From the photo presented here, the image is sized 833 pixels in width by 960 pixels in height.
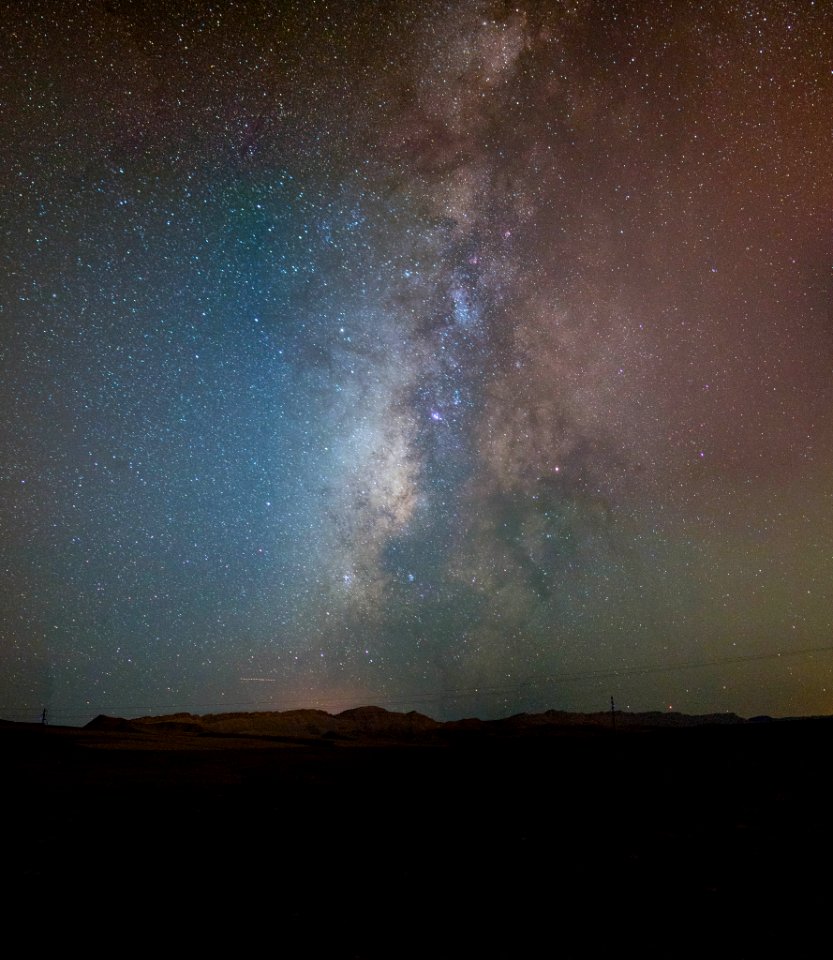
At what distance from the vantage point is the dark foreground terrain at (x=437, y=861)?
595cm

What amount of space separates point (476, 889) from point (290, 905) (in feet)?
7.11

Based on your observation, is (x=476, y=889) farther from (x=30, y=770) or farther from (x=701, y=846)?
(x=30, y=770)

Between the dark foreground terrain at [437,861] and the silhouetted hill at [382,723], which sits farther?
the silhouetted hill at [382,723]

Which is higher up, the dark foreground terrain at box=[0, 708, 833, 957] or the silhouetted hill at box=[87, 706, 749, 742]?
the dark foreground terrain at box=[0, 708, 833, 957]

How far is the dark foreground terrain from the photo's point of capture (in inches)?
234

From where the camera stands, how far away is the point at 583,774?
18.5m

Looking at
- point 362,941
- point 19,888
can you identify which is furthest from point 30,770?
point 362,941

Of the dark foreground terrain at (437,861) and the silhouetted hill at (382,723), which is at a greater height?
the dark foreground terrain at (437,861)

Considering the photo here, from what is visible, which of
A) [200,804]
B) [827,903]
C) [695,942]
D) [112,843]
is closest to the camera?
[695,942]

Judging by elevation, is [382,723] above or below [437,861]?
below

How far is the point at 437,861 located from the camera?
28.4ft

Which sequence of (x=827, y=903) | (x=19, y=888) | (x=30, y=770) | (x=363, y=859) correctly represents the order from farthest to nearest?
1. (x=30, y=770)
2. (x=363, y=859)
3. (x=19, y=888)
4. (x=827, y=903)

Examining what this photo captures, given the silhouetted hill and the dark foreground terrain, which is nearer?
the dark foreground terrain

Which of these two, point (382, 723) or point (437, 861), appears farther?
point (382, 723)
